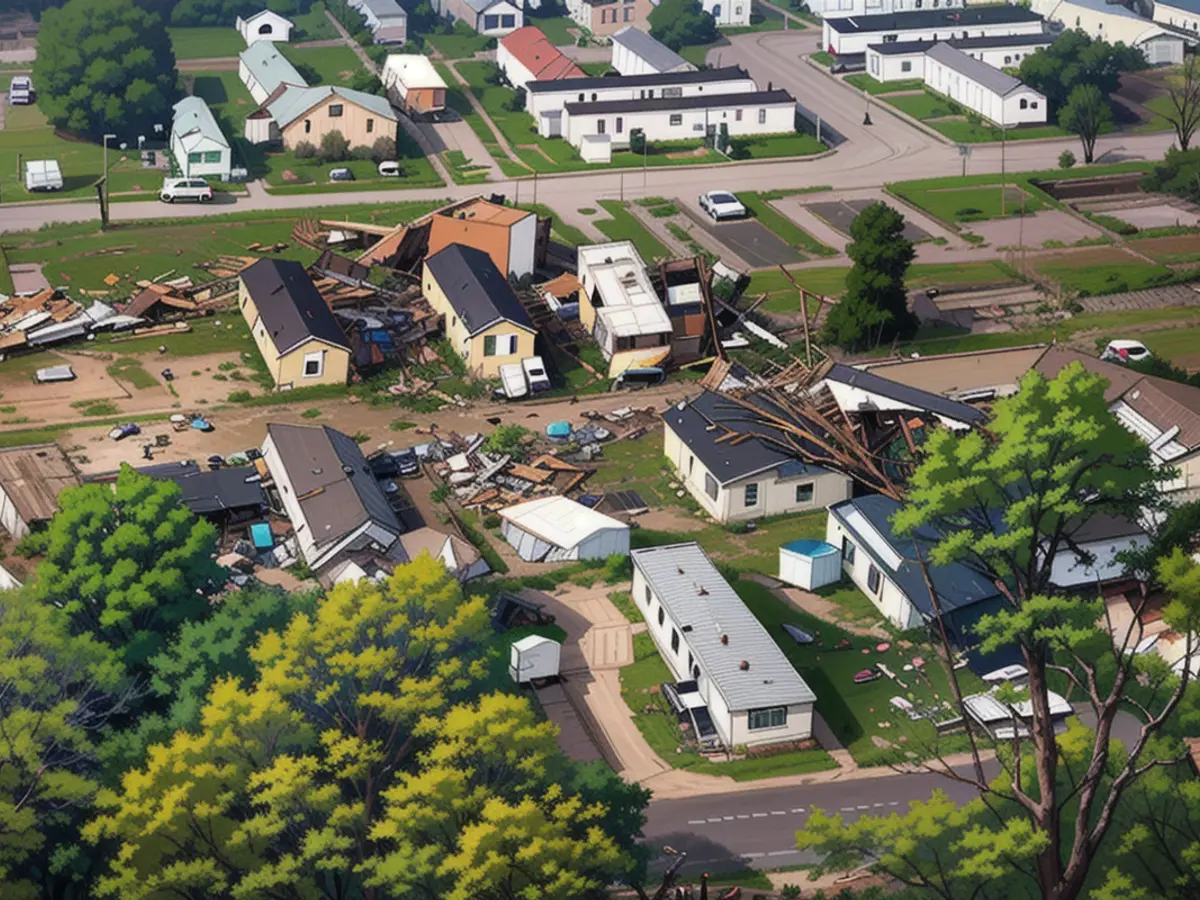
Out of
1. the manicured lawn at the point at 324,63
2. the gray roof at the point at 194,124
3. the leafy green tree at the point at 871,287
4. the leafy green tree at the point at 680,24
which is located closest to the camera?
the leafy green tree at the point at 871,287

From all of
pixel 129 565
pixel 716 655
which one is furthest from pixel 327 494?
pixel 716 655

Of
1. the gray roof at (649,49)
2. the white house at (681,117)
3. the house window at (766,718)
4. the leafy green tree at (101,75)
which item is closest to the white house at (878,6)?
the gray roof at (649,49)

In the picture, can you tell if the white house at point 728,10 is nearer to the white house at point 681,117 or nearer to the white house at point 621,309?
the white house at point 681,117

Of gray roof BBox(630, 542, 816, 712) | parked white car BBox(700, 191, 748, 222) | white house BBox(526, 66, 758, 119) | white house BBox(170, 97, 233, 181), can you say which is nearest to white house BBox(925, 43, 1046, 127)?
white house BBox(526, 66, 758, 119)

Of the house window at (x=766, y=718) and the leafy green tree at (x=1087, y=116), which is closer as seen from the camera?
the house window at (x=766, y=718)

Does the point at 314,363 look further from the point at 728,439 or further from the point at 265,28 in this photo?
the point at 265,28

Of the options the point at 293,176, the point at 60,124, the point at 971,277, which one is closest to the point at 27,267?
the point at 293,176
